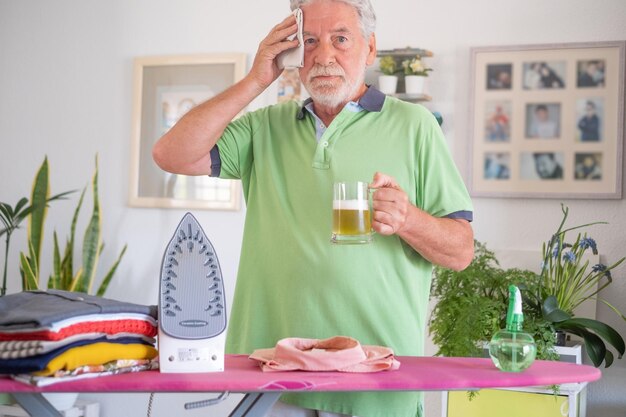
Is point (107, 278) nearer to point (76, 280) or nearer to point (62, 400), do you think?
point (76, 280)

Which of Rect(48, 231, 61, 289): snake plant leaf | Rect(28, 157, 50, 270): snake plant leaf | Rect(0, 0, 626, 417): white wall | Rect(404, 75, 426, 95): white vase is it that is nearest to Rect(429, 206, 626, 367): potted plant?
Rect(0, 0, 626, 417): white wall

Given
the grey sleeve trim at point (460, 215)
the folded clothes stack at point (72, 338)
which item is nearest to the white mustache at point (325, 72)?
the grey sleeve trim at point (460, 215)

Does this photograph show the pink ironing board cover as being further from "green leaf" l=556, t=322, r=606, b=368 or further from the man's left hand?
"green leaf" l=556, t=322, r=606, b=368

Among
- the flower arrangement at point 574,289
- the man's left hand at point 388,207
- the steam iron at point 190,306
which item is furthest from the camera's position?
the flower arrangement at point 574,289

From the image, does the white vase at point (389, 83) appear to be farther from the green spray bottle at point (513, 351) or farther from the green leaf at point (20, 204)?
the green spray bottle at point (513, 351)

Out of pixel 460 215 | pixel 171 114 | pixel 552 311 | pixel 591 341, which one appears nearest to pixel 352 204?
pixel 460 215

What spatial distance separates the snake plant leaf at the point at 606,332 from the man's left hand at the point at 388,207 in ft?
5.86

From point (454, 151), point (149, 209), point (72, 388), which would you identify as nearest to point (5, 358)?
point (72, 388)

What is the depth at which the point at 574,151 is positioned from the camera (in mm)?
3766

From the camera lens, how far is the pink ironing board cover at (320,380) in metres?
1.40

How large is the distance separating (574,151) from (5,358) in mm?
2845

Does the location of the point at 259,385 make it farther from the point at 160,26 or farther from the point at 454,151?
the point at 160,26

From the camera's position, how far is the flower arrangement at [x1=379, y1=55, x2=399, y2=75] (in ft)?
12.9

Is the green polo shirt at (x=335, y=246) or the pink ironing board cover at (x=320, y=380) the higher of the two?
the green polo shirt at (x=335, y=246)
